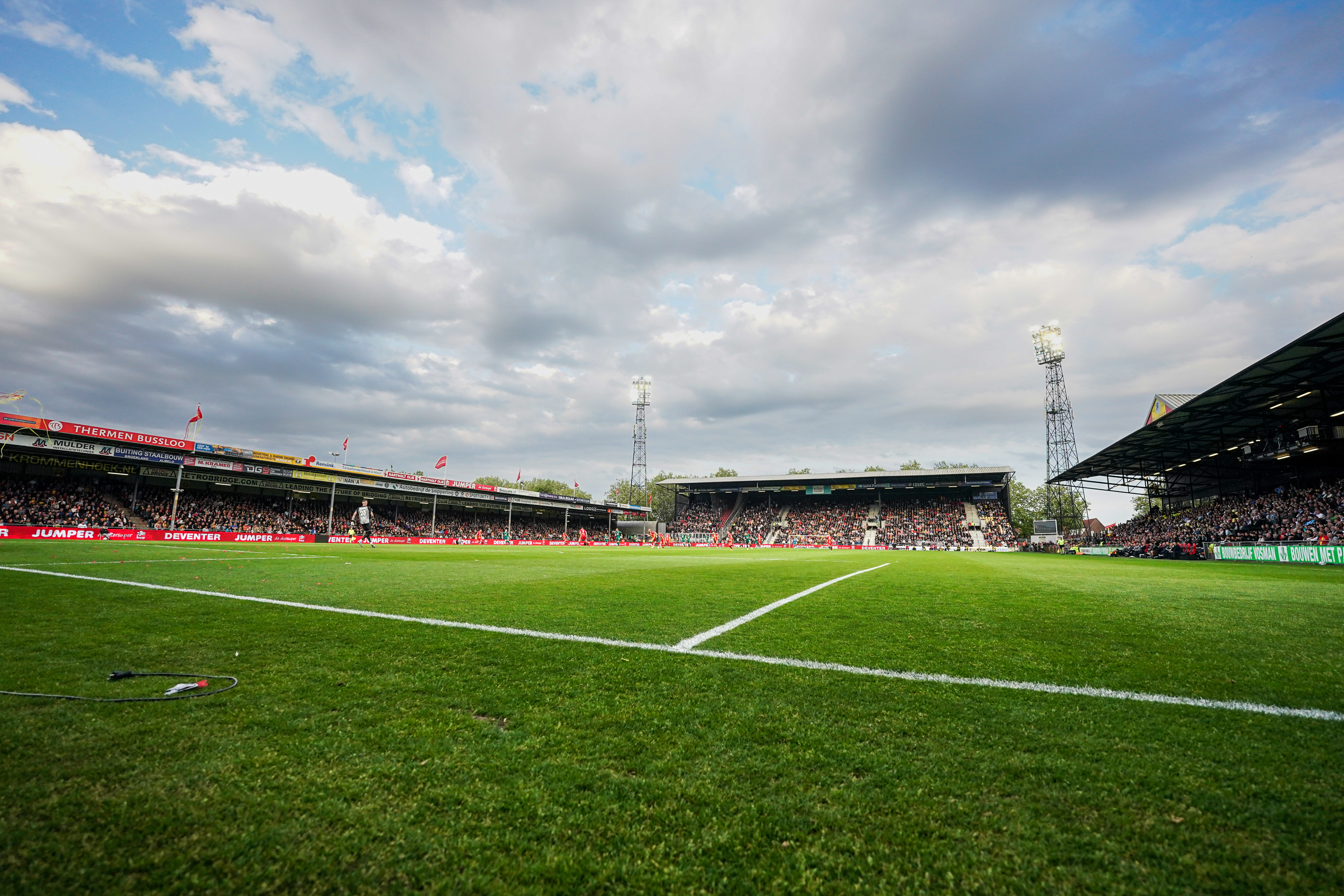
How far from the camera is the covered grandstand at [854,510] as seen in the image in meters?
57.4

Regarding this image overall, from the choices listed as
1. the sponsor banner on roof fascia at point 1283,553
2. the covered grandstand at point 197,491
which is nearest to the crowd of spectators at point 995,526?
the sponsor banner on roof fascia at point 1283,553

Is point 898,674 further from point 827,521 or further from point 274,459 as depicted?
point 827,521

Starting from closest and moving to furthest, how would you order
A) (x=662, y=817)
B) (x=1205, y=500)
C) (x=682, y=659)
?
(x=662, y=817)
(x=682, y=659)
(x=1205, y=500)

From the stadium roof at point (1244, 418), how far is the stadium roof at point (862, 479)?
17072 millimetres

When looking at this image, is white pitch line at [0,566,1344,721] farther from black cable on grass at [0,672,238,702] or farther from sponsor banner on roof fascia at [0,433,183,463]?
sponsor banner on roof fascia at [0,433,183,463]

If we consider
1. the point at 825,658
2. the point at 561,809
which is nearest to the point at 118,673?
the point at 561,809

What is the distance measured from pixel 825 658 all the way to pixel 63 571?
40.1ft

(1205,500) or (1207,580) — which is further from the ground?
(1205,500)

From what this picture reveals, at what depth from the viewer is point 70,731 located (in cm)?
246

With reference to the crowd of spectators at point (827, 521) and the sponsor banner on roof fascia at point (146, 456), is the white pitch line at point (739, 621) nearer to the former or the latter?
the sponsor banner on roof fascia at point (146, 456)

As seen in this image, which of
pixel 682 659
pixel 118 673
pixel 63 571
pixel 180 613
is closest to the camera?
pixel 118 673

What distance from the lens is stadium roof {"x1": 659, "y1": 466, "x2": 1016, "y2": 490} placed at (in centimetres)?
5750

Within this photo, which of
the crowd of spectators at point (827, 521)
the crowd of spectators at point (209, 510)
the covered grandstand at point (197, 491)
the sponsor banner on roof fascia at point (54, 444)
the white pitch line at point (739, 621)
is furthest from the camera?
the crowd of spectators at point (827, 521)

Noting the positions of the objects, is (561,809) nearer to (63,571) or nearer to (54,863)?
(54,863)
